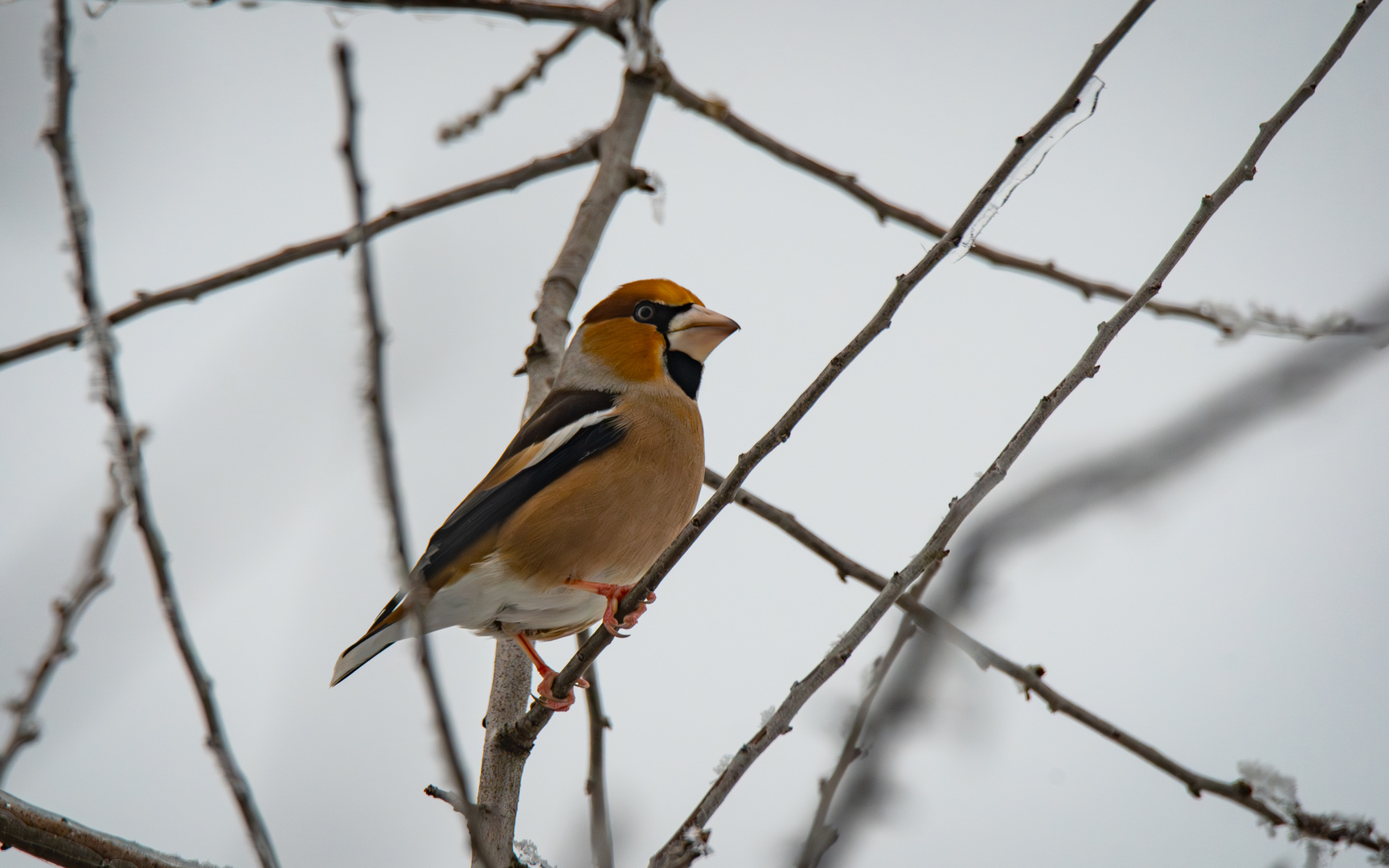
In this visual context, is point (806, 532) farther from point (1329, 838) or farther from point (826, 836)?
point (826, 836)

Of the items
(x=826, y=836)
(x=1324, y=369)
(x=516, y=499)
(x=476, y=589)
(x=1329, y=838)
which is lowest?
(x=826, y=836)

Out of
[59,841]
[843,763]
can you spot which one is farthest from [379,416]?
[59,841]

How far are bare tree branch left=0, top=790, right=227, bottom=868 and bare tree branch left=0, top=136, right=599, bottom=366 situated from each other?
1.28 meters

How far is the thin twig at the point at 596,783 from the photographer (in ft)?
7.45

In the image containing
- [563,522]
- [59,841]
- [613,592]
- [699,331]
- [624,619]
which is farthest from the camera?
[699,331]

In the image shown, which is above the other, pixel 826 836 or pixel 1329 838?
pixel 1329 838

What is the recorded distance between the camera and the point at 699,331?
4328mm

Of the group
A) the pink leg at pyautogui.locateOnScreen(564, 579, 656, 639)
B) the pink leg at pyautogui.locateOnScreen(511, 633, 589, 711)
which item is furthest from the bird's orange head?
the pink leg at pyautogui.locateOnScreen(511, 633, 589, 711)

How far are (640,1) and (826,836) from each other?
8.61 feet

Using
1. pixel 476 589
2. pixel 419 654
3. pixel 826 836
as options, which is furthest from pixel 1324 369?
pixel 476 589

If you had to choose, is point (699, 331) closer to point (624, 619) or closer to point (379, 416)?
point (624, 619)

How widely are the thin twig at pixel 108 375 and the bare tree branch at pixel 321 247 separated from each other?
1.36m

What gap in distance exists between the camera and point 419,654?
115 cm

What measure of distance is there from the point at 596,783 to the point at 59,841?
4.12 ft
